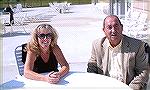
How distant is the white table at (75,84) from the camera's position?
2.79 metres

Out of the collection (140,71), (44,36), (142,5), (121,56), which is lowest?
(142,5)

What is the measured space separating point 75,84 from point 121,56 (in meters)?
A: 0.50

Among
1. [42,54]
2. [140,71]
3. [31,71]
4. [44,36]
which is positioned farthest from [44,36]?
[140,71]

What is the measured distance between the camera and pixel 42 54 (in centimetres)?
329

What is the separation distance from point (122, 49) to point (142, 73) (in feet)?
0.88

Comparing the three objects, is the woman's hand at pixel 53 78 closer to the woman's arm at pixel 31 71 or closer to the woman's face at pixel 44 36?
the woman's arm at pixel 31 71

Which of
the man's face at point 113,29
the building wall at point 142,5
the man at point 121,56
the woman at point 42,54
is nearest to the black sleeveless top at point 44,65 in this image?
the woman at point 42,54

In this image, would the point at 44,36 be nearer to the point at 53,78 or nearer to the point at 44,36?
the point at 44,36

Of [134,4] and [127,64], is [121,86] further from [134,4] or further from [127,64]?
[134,4]

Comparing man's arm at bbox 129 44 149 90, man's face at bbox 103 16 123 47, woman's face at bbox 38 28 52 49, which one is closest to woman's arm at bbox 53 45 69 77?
woman's face at bbox 38 28 52 49

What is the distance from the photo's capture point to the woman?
10.3 ft

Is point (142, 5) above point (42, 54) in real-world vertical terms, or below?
below

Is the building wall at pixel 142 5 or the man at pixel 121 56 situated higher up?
the man at pixel 121 56

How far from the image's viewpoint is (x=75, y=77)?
3.03m
